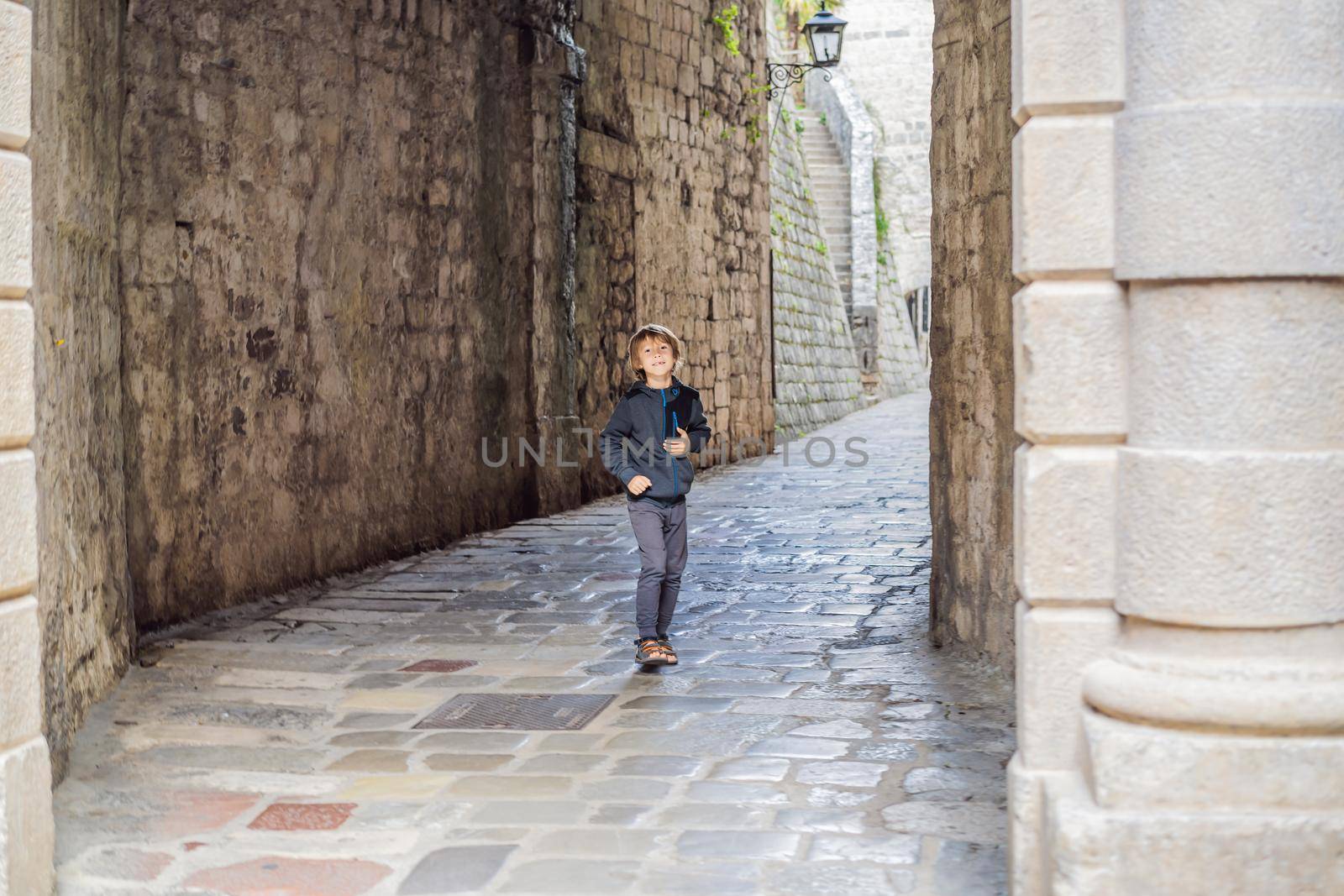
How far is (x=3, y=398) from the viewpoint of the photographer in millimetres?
3014

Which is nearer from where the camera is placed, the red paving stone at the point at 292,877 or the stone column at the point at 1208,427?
the stone column at the point at 1208,427

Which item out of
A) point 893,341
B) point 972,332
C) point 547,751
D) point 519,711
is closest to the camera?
point 547,751

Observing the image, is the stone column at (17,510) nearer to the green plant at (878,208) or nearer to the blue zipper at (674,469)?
the blue zipper at (674,469)

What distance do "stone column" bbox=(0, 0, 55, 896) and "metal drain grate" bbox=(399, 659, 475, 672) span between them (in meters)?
2.34

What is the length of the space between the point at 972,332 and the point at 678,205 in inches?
314

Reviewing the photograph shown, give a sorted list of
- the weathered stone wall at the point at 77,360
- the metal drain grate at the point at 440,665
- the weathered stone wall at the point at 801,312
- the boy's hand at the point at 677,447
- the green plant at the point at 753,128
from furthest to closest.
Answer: the weathered stone wall at the point at 801,312 → the green plant at the point at 753,128 → the metal drain grate at the point at 440,665 → the boy's hand at the point at 677,447 → the weathered stone wall at the point at 77,360

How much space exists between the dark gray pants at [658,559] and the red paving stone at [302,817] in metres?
1.87

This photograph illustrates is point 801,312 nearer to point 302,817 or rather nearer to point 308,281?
point 308,281

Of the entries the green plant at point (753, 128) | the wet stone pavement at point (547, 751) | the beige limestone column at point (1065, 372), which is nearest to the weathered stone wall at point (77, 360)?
the wet stone pavement at point (547, 751)

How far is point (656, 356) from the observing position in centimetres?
540

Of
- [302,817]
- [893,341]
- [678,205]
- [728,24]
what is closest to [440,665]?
[302,817]

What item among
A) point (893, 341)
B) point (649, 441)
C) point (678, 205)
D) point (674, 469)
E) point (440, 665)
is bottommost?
point (440, 665)

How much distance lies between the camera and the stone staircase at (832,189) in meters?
25.2

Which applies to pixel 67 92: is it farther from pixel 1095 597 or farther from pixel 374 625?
pixel 1095 597
